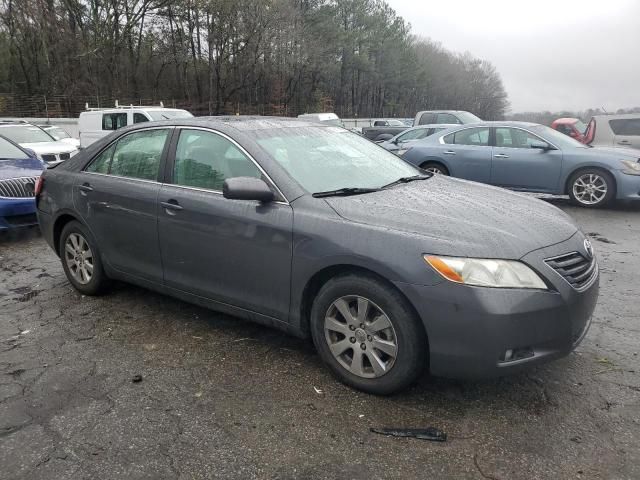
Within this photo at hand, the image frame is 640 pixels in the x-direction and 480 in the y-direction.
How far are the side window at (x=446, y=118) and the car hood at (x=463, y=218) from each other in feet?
44.9

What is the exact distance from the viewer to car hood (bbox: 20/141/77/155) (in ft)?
38.4

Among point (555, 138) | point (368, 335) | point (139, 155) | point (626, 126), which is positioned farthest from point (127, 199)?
point (626, 126)

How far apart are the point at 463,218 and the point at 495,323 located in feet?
2.15

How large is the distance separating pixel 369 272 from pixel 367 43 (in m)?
53.8

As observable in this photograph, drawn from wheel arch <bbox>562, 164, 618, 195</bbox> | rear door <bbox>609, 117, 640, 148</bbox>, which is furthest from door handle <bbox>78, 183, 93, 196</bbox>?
rear door <bbox>609, 117, 640, 148</bbox>

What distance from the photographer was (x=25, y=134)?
12500mm

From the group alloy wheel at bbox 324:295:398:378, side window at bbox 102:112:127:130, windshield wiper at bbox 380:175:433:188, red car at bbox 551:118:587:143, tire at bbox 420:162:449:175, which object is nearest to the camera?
alloy wheel at bbox 324:295:398:378

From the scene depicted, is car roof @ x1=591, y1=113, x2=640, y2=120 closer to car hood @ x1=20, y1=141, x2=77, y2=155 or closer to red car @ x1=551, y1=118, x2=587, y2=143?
red car @ x1=551, y1=118, x2=587, y2=143

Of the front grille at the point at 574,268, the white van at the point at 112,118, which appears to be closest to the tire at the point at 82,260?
the front grille at the point at 574,268

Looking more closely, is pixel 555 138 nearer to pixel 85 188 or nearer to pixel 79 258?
pixel 85 188

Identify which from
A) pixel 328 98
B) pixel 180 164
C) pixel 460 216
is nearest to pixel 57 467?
pixel 180 164

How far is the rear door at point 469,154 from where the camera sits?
9523 mm

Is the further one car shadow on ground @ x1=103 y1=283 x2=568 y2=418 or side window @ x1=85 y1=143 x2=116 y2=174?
side window @ x1=85 y1=143 x2=116 y2=174

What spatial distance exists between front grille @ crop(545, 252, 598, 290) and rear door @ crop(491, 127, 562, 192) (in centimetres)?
647
